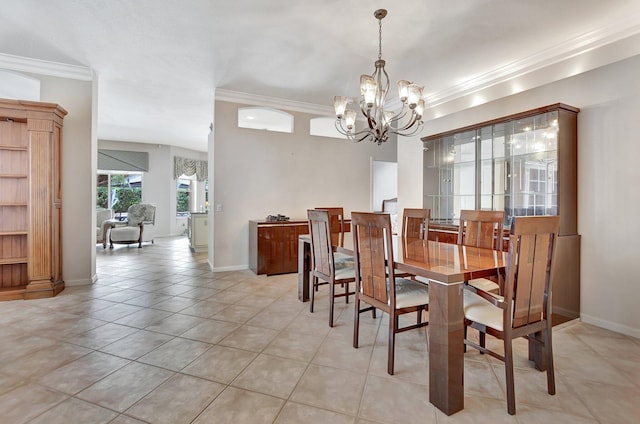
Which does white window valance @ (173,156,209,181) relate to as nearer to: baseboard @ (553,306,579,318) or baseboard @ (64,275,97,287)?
baseboard @ (64,275,97,287)

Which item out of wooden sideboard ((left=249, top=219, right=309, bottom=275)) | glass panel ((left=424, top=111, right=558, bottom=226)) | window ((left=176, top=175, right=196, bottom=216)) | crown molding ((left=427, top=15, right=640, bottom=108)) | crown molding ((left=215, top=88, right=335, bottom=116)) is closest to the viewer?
crown molding ((left=427, top=15, right=640, bottom=108))

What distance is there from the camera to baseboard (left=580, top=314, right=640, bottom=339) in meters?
2.56

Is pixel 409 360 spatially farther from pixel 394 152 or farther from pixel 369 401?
pixel 394 152

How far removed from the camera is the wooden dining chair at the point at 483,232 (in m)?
2.59

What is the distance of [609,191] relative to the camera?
108 inches

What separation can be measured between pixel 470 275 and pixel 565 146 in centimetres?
214

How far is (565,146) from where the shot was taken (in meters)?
2.87

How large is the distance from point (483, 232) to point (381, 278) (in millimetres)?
1308

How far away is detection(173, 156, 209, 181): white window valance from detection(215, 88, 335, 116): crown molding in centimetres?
543

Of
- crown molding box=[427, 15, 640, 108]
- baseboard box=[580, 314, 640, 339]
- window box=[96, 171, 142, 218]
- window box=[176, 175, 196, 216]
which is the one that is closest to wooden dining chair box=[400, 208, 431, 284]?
baseboard box=[580, 314, 640, 339]

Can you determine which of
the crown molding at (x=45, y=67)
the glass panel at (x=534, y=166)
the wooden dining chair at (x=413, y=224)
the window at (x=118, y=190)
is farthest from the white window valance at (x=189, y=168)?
the glass panel at (x=534, y=166)

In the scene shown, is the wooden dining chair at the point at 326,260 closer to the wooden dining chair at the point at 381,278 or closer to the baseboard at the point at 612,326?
the wooden dining chair at the point at 381,278

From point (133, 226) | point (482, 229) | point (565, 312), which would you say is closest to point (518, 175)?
point (482, 229)

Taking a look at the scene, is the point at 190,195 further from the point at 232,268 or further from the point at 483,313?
the point at 483,313
